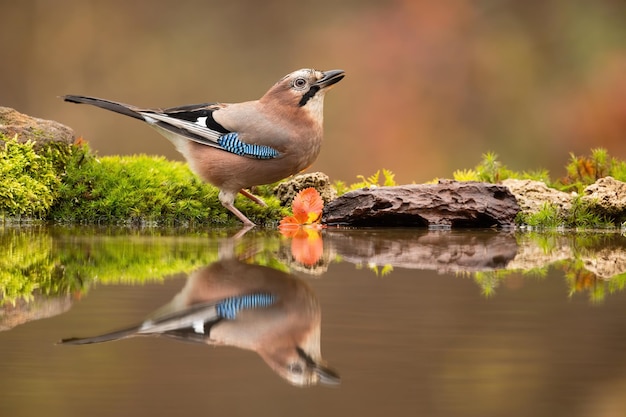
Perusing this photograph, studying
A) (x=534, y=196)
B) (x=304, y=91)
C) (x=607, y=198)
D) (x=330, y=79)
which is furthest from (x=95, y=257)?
(x=607, y=198)

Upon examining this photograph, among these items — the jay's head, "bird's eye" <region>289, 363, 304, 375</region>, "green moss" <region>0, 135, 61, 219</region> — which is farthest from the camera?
the jay's head

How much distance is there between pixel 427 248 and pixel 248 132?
1.84m

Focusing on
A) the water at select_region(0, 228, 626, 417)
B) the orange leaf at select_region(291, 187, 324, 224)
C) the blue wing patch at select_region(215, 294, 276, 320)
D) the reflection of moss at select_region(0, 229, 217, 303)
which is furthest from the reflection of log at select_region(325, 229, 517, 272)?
the blue wing patch at select_region(215, 294, 276, 320)

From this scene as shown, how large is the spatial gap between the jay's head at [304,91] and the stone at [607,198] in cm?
202

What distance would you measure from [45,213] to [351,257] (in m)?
2.83

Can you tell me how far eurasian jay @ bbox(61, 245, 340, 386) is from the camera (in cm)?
191

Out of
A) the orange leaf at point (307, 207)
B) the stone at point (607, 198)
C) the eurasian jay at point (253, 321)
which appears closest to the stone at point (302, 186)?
the orange leaf at point (307, 207)

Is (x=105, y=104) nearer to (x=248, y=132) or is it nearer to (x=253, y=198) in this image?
(x=248, y=132)

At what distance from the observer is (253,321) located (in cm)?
230

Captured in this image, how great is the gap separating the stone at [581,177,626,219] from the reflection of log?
0.99 meters

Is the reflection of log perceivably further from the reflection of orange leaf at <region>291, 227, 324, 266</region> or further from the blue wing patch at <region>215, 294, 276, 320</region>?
the blue wing patch at <region>215, 294, 276, 320</region>

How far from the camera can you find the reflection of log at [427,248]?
12.6ft

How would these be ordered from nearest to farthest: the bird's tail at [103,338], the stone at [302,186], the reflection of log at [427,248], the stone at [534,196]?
the bird's tail at [103,338]
the reflection of log at [427,248]
the stone at [534,196]
the stone at [302,186]

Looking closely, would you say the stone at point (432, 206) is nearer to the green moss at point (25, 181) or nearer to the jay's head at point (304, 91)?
the jay's head at point (304, 91)
